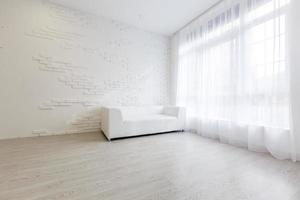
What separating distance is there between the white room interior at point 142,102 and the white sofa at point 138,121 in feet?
0.07

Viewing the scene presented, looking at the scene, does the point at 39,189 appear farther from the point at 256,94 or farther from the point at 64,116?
the point at 256,94

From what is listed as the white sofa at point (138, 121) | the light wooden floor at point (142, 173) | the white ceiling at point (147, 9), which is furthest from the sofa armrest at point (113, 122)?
the white ceiling at point (147, 9)

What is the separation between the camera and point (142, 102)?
407cm

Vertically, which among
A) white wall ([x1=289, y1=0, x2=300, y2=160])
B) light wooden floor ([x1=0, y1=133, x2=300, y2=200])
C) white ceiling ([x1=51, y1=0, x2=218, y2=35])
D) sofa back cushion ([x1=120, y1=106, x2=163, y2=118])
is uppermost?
white ceiling ([x1=51, y1=0, x2=218, y2=35])

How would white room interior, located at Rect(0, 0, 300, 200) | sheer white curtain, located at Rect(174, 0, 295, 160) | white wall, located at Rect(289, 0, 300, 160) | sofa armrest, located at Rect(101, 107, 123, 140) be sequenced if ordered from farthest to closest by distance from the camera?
sofa armrest, located at Rect(101, 107, 123, 140) → sheer white curtain, located at Rect(174, 0, 295, 160) → white wall, located at Rect(289, 0, 300, 160) → white room interior, located at Rect(0, 0, 300, 200)

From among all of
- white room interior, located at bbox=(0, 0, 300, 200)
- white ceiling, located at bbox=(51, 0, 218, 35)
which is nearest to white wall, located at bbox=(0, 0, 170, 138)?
white room interior, located at bbox=(0, 0, 300, 200)

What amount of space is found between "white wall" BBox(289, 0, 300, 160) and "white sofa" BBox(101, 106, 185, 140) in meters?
1.94

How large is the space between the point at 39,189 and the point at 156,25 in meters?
3.92

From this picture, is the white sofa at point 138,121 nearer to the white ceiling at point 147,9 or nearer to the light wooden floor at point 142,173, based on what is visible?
the light wooden floor at point 142,173

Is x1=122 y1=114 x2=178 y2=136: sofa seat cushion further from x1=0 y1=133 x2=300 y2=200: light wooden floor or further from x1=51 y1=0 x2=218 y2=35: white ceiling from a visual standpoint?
x1=51 y1=0 x2=218 y2=35: white ceiling

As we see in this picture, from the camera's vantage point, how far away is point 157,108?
391cm

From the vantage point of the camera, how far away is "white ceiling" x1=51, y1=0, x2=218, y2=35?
9.79 feet

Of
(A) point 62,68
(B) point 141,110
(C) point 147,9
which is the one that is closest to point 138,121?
(B) point 141,110

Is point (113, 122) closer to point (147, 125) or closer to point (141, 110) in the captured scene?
point (147, 125)
